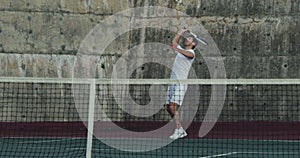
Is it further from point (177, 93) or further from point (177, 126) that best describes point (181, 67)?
point (177, 126)

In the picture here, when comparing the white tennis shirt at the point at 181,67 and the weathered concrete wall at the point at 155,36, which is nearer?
the white tennis shirt at the point at 181,67

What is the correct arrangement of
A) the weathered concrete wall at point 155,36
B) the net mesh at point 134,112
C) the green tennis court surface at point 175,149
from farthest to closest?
the weathered concrete wall at point 155,36
the net mesh at point 134,112
the green tennis court surface at point 175,149

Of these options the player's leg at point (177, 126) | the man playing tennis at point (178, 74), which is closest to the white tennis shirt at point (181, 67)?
the man playing tennis at point (178, 74)

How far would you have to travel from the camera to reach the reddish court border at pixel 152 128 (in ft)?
38.9

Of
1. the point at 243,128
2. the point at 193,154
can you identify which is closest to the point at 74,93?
the point at 243,128

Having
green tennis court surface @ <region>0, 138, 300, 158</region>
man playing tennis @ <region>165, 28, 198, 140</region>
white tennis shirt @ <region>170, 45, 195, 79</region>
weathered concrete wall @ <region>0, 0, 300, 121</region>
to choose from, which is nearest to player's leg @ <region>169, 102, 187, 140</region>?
man playing tennis @ <region>165, 28, 198, 140</region>

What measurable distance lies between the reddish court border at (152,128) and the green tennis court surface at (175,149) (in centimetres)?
121

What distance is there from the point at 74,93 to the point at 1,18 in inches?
81.2

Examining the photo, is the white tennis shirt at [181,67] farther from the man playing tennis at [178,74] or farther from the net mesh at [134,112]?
the net mesh at [134,112]

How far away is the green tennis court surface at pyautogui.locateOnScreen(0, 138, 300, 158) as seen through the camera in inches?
333

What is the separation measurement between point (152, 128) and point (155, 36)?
234 centimetres

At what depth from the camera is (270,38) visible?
45.6 ft

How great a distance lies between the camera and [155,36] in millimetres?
14031

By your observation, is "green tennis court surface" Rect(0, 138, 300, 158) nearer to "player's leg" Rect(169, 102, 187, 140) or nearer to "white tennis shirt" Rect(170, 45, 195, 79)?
"player's leg" Rect(169, 102, 187, 140)
